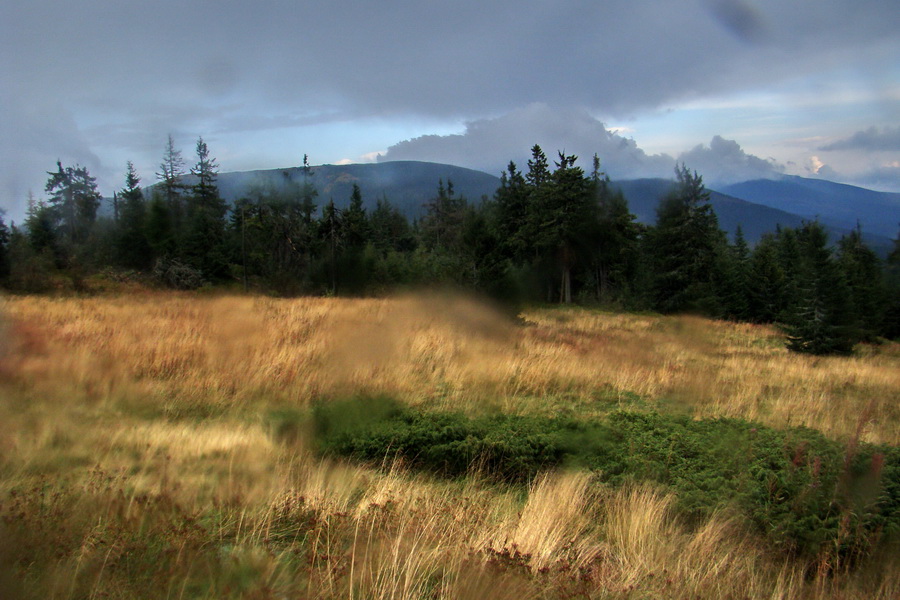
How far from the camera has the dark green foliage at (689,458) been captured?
319cm

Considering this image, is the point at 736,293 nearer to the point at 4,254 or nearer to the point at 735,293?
the point at 735,293

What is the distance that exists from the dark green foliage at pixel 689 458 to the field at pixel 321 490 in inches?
4.6

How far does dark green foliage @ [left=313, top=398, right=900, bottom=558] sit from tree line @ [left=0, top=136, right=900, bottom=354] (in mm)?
9206

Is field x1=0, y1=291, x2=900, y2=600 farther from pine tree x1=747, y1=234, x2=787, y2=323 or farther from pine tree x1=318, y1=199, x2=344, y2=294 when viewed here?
pine tree x1=747, y1=234, x2=787, y2=323

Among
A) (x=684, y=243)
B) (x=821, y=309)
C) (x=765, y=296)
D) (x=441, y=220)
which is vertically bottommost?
(x=765, y=296)

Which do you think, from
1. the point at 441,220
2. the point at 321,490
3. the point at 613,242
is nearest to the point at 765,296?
the point at 613,242

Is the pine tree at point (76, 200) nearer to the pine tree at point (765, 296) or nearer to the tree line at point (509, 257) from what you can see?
the tree line at point (509, 257)

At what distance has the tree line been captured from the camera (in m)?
17.5

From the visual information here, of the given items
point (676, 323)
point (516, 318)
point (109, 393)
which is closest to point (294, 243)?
point (516, 318)

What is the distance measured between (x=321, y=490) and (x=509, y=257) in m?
34.7

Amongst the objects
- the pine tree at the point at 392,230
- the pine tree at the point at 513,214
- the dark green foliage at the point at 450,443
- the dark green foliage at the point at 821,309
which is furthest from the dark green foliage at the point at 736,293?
the pine tree at the point at 392,230

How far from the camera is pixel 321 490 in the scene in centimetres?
365

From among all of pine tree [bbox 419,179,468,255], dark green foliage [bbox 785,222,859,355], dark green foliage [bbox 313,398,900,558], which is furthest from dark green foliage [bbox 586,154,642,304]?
dark green foliage [bbox 313,398,900,558]

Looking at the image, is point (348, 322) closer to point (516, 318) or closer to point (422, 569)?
point (516, 318)
